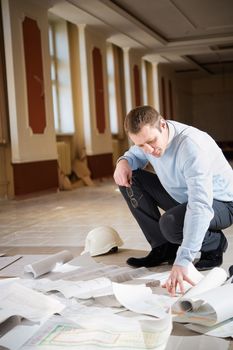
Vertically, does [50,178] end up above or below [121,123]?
below

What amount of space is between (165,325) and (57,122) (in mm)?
9304

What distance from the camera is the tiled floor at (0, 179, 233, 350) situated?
6.13ft

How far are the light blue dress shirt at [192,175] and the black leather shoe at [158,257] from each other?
0.40 metres

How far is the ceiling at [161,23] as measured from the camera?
962 cm

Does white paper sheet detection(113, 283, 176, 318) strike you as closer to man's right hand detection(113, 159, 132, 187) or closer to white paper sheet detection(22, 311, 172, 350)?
white paper sheet detection(22, 311, 172, 350)

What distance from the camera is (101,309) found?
209 centimetres

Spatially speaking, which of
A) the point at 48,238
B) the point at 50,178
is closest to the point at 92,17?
the point at 50,178

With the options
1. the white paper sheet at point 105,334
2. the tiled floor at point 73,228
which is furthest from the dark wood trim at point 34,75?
the white paper sheet at point 105,334

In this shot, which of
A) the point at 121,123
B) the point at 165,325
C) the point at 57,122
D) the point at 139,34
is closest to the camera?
the point at 165,325

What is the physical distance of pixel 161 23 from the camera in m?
11.4

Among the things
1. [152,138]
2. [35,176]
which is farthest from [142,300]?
[35,176]

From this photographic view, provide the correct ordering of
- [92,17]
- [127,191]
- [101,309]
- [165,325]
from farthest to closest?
[92,17] < [127,191] < [101,309] < [165,325]

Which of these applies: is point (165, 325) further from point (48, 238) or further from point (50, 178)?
point (50, 178)

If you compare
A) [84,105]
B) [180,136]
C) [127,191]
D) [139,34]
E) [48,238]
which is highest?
[139,34]
